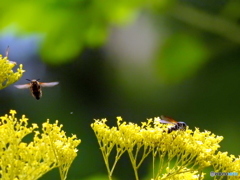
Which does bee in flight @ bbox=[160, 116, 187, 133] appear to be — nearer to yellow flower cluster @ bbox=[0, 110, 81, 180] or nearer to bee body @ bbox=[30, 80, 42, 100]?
yellow flower cluster @ bbox=[0, 110, 81, 180]

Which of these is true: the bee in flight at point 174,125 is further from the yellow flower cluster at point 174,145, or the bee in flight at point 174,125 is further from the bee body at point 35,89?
the bee body at point 35,89

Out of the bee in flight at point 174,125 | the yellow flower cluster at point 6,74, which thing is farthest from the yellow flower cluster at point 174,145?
the yellow flower cluster at point 6,74

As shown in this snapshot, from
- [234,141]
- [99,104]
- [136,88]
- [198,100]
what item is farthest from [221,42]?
[99,104]

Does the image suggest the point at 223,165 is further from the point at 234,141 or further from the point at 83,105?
the point at 83,105

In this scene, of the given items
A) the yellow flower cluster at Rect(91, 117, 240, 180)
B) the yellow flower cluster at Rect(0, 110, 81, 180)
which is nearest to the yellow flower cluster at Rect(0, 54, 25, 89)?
the yellow flower cluster at Rect(0, 110, 81, 180)

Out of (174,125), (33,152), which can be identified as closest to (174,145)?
(174,125)

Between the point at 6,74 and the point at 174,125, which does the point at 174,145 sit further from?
the point at 6,74

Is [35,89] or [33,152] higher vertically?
[35,89]

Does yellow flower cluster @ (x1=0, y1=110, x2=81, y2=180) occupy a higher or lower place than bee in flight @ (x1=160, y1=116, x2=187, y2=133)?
lower

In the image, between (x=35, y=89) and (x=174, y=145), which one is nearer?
(x=174, y=145)
